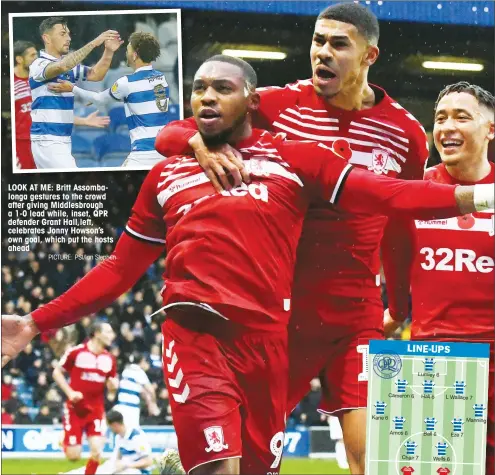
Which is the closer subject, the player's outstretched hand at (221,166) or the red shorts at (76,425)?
the player's outstretched hand at (221,166)

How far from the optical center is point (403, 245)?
15.3 feet

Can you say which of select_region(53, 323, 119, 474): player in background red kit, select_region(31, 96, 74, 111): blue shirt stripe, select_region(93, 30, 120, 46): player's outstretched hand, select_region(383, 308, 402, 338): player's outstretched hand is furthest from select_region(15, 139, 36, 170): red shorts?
select_region(383, 308, 402, 338): player's outstretched hand

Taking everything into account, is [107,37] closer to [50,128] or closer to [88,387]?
[50,128]

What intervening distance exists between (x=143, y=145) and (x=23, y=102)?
649mm

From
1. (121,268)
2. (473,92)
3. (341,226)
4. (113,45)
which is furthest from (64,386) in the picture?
(473,92)

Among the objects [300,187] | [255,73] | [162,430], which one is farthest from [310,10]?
[162,430]

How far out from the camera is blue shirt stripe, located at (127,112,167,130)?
4.79 meters

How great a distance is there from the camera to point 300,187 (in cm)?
436

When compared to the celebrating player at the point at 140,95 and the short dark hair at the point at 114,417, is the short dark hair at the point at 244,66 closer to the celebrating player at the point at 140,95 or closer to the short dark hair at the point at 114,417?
the celebrating player at the point at 140,95

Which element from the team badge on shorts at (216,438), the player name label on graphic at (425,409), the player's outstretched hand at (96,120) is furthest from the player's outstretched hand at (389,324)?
the player's outstretched hand at (96,120)

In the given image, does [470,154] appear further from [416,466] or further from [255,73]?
[416,466]

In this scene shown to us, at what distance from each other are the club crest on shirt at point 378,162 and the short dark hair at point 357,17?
21.5 inches

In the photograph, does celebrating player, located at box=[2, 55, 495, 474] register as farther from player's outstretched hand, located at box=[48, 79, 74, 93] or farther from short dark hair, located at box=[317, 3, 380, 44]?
player's outstretched hand, located at box=[48, 79, 74, 93]

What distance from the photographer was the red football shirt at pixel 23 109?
190 inches
